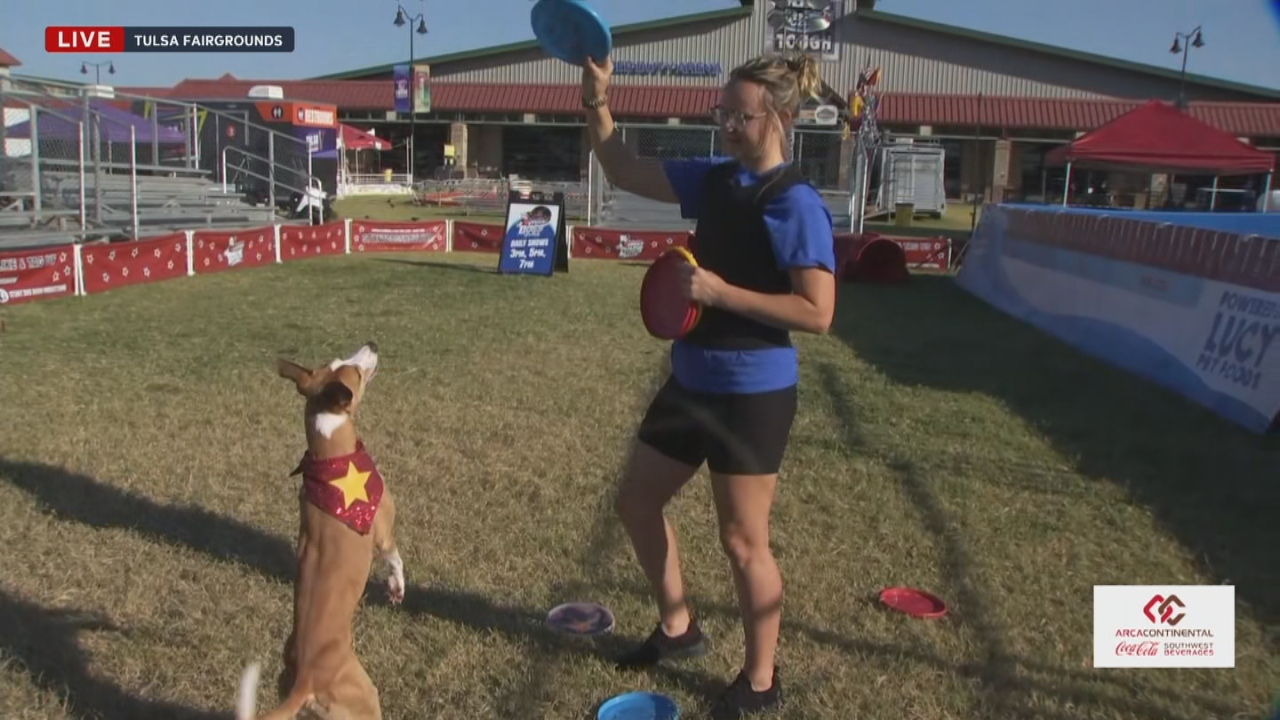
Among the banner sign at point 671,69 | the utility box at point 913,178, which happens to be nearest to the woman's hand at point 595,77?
the utility box at point 913,178

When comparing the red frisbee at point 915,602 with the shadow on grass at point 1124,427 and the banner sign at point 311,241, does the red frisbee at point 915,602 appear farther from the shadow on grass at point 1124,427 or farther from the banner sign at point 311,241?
the banner sign at point 311,241

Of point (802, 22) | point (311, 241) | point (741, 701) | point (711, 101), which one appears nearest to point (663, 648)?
point (741, 701)

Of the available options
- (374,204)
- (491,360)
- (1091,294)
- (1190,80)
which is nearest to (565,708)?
(491,360)

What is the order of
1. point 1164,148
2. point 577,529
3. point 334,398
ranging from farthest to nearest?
1. point 1164,148
2. point 577,529
3. point 334,398

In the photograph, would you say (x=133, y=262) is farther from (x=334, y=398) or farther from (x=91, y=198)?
(x=334, y=398)

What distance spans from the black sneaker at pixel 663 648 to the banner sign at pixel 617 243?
54.4 ft

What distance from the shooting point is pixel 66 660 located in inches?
135

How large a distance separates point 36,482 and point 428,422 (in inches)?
87.6

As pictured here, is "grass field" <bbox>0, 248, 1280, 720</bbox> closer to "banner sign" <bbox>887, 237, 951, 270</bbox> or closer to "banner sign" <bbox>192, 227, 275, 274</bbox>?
"banner sign" <bbox>192, 227, 275, 274</bbox>

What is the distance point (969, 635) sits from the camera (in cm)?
378

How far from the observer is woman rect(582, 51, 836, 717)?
8.72 ft

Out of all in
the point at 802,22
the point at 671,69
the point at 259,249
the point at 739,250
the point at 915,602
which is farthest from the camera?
the point at 671,69

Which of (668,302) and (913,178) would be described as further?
(913,178)

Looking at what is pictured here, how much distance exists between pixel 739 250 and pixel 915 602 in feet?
6.20
